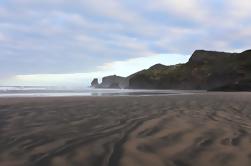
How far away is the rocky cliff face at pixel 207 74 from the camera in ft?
236

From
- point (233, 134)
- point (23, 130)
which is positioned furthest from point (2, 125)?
point (233, 134)

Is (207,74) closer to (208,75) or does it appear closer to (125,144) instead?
(208,75)

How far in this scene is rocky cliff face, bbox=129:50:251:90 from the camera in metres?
72.1

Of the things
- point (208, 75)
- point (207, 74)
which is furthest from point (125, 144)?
point (207, 74)

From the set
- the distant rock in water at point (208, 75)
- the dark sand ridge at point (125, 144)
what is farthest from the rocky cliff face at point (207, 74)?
the dark sand ridge at point (125, 144)

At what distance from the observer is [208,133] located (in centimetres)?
635

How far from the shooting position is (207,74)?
90000 mm

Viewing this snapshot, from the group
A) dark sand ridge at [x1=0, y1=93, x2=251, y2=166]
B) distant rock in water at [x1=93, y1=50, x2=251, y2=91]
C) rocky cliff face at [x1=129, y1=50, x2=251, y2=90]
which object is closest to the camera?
dark sand ridge at [x1=0, y1=93, x2=251, y2=166]

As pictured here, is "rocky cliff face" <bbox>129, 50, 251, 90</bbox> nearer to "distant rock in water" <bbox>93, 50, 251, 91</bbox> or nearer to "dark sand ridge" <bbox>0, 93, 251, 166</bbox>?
"distant rock in water" <bbox>93, 50, 251, 91</bbox>

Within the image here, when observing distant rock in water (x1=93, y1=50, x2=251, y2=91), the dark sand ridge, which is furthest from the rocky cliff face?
the dark sand ridge

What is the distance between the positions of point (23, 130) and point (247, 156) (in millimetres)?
4701

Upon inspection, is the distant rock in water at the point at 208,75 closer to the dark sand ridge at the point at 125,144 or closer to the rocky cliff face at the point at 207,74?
the rocky cliff face at the point at 207,74

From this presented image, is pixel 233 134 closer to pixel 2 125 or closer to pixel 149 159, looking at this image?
pixel 149 159

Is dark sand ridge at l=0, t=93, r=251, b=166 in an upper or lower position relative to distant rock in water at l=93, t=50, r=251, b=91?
lower
